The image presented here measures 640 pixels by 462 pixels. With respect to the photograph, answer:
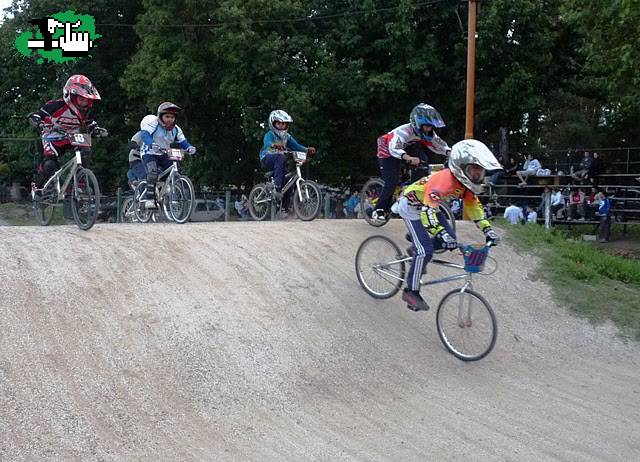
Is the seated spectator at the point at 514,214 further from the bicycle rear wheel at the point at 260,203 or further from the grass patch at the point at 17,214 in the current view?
the grass patch at the point at 17,214

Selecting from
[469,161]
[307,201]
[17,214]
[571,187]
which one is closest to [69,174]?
[307,201]

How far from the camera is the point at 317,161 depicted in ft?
97.0

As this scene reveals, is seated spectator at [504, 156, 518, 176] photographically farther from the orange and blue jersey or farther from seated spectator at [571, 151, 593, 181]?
the orange and blue jersey

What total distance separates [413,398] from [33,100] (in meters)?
33.0

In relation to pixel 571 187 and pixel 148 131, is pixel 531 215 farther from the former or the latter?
pixel 148 131

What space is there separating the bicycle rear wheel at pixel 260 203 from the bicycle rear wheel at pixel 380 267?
4268mm

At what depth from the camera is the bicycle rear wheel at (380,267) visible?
8914 millimetres

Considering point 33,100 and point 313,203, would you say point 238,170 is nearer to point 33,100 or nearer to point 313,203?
point 33,100

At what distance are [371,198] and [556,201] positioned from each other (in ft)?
43.2

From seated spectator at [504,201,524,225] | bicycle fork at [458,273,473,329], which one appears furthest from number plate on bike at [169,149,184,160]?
seated spectator at [504,201,524,225]

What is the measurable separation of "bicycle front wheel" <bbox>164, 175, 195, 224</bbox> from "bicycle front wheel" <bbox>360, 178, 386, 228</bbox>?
2792mm

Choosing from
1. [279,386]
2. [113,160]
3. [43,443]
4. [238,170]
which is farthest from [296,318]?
[113,160]

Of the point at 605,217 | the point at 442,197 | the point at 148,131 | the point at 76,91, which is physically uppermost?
the point at 76,91

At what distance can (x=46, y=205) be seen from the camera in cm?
1060
